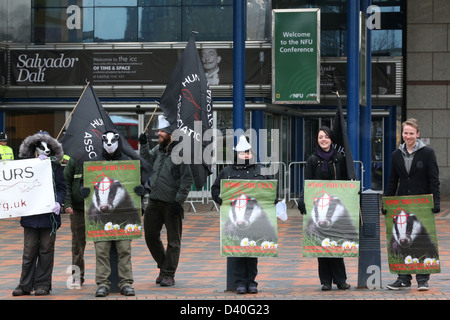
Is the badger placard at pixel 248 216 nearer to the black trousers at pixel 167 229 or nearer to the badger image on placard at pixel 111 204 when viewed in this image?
the black trousers at pixel 167 229

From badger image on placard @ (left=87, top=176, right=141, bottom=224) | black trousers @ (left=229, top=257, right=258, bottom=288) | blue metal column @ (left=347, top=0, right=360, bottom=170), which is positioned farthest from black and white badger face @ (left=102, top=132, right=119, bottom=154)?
blue metal column @ (left=347, top=0, right=360, bottom=170)

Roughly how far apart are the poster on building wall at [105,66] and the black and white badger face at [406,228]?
12.9 meters

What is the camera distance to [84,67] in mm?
22922

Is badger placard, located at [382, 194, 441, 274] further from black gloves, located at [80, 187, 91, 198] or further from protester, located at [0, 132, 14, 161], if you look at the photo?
protester, located at [0, 132, 14, 161]

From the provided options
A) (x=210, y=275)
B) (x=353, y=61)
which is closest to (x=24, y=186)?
(x=210, y=275)

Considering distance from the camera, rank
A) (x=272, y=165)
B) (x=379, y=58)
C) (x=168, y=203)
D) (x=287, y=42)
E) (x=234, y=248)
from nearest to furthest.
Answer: (x=234, y=248)
(x=168, y=203)
(x=287, y=42)
(x=272, y=165)
(x=379, y=58)

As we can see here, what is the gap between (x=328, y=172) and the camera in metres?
9.96

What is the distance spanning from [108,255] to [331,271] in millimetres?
2458

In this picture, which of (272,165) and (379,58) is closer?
(272,165)

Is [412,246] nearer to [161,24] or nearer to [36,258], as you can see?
[36,258]

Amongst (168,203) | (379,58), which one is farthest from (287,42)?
(168,203)

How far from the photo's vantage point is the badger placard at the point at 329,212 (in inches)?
385

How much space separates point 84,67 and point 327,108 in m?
7.65

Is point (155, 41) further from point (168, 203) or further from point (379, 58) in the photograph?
point (168, 203)
